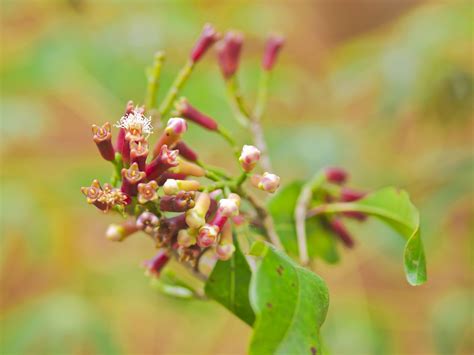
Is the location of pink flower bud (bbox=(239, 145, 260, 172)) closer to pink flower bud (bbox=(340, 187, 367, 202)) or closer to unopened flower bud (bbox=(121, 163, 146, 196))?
unopened flower bud (bbox=(121, 163, 146, 196))

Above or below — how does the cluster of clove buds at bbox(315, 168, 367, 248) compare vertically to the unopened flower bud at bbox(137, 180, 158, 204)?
below

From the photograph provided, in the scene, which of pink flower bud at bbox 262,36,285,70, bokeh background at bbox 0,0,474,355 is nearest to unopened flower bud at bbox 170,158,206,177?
pink flower bud at bbox 262,36,285,70

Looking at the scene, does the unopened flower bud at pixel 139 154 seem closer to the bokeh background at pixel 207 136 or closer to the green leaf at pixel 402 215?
the green leaf at pixel 402 215

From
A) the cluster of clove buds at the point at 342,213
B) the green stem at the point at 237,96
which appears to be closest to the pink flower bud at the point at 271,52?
the green stem at the point at 237,96

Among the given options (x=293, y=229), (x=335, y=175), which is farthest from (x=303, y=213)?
(x=335, y=175)

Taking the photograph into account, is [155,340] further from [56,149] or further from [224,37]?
[224,37]
